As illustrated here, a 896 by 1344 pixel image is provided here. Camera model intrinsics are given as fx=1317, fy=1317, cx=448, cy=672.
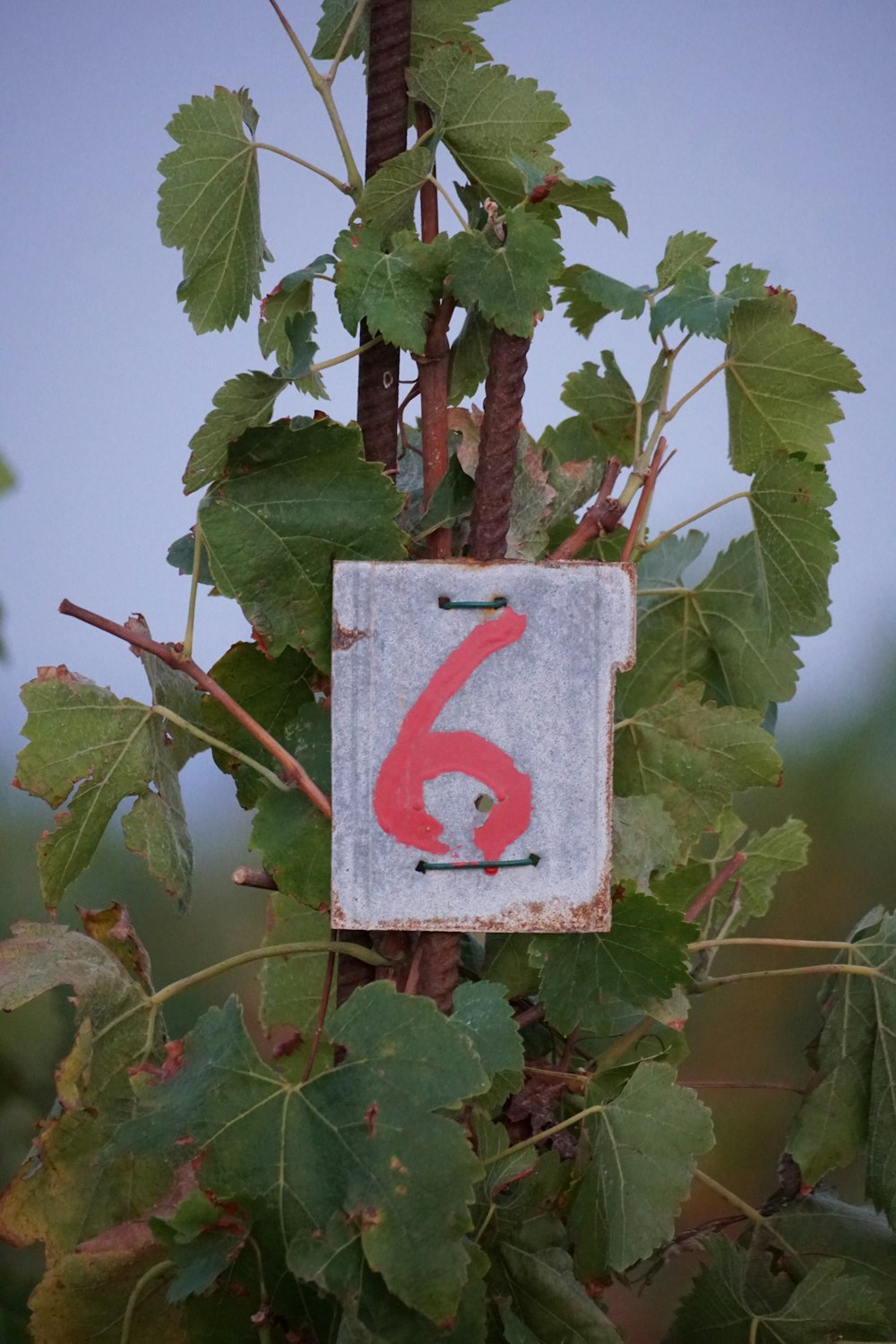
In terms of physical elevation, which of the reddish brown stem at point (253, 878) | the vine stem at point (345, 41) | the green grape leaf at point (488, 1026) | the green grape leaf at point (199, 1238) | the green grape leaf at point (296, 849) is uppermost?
the vine stem at point (345, 41)

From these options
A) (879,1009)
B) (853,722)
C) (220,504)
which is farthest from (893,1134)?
(853,722)

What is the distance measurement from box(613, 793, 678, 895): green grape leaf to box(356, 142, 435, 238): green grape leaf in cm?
26

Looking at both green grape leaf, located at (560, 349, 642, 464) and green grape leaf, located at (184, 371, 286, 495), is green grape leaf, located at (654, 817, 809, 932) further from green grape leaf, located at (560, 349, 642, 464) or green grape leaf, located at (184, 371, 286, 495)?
green grape leaf, located at (184, 371, 286, 495)

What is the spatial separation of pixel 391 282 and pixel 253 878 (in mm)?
247

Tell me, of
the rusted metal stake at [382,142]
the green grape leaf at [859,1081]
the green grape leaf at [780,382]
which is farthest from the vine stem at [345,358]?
the green grape leaf at [859,1081]

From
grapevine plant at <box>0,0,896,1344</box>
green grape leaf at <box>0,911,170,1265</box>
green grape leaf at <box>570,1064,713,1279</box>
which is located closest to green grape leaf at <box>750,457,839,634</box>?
grapevine plant at <box>0,0,896,1344</box>

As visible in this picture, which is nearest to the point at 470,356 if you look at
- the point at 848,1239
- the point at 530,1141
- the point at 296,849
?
the point at 296,849

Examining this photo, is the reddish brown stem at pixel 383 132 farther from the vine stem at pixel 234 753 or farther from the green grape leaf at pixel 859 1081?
the green grape leaf at pixel 859 1081

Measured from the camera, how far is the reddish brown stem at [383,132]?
55 centimetres

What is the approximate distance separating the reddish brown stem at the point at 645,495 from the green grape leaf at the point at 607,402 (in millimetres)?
77

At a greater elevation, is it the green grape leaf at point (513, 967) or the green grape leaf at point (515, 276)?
the green grape leaf at point (515, 276)

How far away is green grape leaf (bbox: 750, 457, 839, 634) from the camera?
58 cm

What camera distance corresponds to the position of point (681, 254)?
0.61 m

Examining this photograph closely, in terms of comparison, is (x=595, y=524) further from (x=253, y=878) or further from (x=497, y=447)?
(x=253, y=878)
